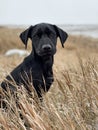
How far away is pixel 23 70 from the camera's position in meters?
5.07

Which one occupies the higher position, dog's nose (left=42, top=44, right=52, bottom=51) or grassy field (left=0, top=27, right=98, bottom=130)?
dog's nose (left=42, top=44, right=52, bottom=51)

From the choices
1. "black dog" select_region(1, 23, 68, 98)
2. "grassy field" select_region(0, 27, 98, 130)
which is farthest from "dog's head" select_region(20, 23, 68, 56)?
"grassy field" select_region(0, 27, 98, 130)

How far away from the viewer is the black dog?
4980 mm

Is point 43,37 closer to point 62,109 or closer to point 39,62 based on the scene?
point 39,62

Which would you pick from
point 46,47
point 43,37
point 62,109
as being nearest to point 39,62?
point 46,47

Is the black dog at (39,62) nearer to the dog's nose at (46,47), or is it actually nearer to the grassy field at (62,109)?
the dog's nose at (46,47)

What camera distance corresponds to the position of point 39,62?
17.0 ft

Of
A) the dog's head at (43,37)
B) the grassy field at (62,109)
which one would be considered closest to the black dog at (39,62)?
the dog's head at (43,37)

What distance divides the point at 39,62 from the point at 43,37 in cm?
36

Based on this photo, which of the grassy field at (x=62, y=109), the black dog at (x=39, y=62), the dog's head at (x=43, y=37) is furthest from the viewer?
the dog's head at (x=43, y=37)

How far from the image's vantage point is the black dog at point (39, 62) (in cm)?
498

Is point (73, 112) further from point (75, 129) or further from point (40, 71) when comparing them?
point (40, 71)

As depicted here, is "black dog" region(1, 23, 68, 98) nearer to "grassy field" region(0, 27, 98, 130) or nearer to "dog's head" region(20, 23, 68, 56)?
"dog's head" region(20, 23, 68, 56)

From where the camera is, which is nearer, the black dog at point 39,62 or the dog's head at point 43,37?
the black dog at point 39,62
